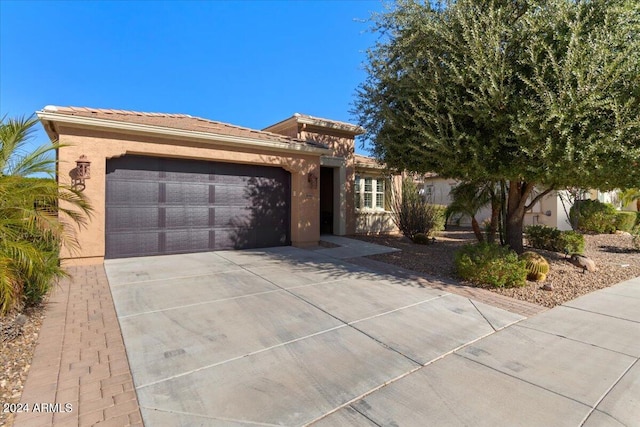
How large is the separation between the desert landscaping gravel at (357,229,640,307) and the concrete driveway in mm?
735

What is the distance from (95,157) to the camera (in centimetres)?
760

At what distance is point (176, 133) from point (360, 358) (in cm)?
757

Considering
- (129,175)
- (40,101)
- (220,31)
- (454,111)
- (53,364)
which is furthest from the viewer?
(220,31)

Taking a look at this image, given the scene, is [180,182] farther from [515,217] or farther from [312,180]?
[515,217]

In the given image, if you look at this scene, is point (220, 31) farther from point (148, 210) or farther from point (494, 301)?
point (494, 301)

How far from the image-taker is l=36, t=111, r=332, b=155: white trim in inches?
278

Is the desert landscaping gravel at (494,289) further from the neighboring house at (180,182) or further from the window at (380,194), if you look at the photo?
the neighboring house at (180,182)

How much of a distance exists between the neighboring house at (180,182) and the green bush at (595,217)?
1463 centimetres

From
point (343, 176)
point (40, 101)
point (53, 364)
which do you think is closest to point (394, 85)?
point (343, 176)

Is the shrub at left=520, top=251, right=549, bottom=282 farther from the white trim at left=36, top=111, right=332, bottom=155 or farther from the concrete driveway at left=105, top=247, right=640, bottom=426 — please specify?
the white trim at left=36, top=111, right=332, bottom=155

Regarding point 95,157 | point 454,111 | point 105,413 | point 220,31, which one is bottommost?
point 105,413

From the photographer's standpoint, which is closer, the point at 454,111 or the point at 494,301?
the point at 494,301

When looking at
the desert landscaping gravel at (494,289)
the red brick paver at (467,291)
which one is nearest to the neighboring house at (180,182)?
the desert landscaping gravel at (494,289)

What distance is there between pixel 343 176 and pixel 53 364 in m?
11.9
